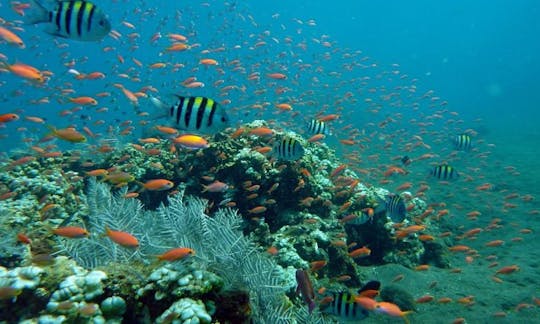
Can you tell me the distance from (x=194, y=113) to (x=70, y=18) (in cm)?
179

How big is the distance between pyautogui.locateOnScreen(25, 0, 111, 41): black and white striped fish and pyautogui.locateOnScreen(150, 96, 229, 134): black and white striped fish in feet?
3.90

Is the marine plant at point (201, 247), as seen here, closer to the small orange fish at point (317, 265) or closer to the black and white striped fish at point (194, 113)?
the black and white striped fish at point (194, 113)

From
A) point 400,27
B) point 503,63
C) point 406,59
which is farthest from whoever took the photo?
point 400,27

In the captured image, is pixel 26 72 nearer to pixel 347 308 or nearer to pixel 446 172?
pixel 347 308

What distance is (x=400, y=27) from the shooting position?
179 meters

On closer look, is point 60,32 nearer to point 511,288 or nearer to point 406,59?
point 511,288

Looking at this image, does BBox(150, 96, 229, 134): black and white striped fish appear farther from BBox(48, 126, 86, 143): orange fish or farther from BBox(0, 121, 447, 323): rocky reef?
BBox(48, 126, 86, 143): orange fish

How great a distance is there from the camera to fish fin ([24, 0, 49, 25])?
12.2 feet

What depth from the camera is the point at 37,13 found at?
12.3ft

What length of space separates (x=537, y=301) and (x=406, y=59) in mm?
154828

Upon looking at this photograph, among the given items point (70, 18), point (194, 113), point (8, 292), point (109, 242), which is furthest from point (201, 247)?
point (70, 18)

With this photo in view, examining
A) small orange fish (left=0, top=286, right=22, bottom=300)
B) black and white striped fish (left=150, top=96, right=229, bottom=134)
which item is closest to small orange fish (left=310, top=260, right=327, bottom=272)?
black and white striped fish (left=150, top=96, right=229, bottom=134)

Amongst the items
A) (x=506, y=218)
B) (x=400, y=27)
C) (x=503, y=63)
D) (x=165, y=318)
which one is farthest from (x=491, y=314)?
(x=400, y=27)

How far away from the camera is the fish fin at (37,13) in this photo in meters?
3.72
